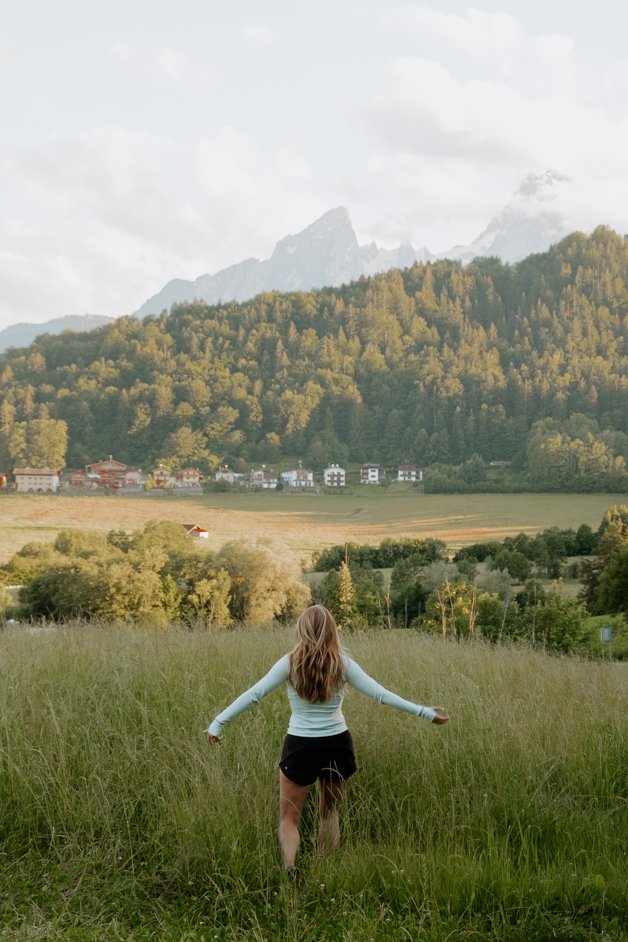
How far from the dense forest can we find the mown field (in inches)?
341

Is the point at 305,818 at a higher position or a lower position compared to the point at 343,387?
lower

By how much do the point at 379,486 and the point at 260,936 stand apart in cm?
8023

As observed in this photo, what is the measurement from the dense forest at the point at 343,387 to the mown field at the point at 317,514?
28.5 feet

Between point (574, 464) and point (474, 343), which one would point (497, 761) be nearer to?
point (574, 464)

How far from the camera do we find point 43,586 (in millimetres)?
35281

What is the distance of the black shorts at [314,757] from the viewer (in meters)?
3.31

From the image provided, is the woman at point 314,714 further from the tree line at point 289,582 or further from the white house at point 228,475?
the white house at point 228,475

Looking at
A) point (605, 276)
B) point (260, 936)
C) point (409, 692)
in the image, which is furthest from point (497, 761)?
point (605, 276)

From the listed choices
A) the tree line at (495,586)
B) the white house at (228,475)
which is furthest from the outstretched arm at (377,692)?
the white house at (228,475)

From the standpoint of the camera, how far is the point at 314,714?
3334 millimetres

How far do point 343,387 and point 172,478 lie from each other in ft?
89.4

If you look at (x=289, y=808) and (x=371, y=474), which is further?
(x=371, y=474)

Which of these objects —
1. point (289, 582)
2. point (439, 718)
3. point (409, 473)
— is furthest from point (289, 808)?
point (409, 473)

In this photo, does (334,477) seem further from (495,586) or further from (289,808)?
(289,808)
